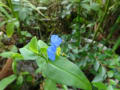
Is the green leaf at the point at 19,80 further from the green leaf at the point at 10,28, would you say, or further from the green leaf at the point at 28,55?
the green leaf at the point at 28,55

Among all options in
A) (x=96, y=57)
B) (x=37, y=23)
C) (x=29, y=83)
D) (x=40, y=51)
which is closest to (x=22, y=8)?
(x=37, y=23)

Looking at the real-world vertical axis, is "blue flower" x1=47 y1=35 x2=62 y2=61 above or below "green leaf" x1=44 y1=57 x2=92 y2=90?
above

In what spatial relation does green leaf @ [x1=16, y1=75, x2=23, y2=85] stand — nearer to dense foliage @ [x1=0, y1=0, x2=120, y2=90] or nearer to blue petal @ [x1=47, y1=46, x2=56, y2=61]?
dense foliage @ [x1=0, y1=0, x2=120, y2=90]

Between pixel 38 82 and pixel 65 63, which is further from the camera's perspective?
pixel 38 82

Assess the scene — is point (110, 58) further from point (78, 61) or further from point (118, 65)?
point (78, 61)

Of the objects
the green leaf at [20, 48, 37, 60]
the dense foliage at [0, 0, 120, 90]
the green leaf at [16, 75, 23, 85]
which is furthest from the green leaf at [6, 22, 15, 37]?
the green leaf at [20, 48, 37, 60]

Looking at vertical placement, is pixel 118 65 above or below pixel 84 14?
below

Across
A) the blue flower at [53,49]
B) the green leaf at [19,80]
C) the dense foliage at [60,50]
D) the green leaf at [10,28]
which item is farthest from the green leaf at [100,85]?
the green leaf at [10,28]
